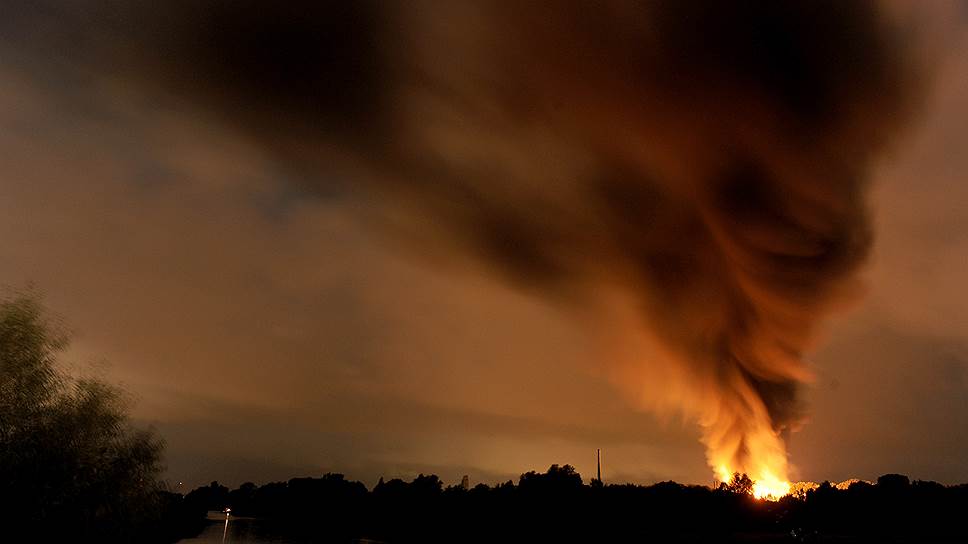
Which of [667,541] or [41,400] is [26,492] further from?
[667,541]

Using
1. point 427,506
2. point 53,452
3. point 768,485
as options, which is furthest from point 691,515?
point 53,452

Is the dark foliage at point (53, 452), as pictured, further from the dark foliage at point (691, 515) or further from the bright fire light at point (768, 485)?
the bright fire light at point (768, 485)

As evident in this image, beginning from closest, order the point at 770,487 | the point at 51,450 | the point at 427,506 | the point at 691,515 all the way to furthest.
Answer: the point at 51,450 < the point at 691,515 < the point at 770,487 < the point at 427,506

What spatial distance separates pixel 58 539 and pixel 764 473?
13076cm

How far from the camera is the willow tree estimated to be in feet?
102

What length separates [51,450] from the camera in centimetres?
3284

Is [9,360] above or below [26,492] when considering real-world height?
above

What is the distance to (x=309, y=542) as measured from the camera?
137500mm

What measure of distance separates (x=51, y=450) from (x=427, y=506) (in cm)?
17588

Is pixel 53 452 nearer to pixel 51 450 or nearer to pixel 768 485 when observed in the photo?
pixel 51 450

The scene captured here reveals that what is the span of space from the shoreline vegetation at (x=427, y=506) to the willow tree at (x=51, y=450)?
0.05 meters

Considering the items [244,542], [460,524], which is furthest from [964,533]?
[244,542]

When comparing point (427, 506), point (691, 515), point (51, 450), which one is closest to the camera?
point (51, 450)

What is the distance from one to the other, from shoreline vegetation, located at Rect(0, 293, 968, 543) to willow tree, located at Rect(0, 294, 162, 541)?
5cm
